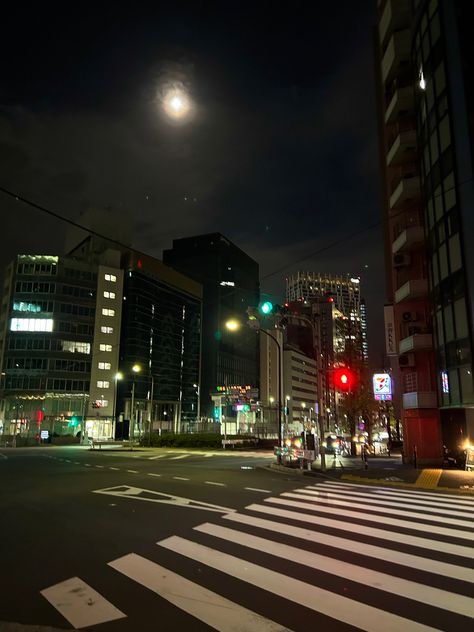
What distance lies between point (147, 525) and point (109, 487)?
6615mm

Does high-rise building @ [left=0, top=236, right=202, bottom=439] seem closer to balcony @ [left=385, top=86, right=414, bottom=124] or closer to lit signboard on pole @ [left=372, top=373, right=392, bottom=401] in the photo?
lit signboard on pole @ [left=372, top=373, right=392, bottom=401]

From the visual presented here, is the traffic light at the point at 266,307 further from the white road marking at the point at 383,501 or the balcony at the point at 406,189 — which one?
the balcony at the point at 406,189

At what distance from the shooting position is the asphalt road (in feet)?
17.2

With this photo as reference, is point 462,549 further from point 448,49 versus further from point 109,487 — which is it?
point 448,49

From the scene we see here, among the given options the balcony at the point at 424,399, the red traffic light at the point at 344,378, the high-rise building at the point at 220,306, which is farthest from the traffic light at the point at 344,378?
the high-rise building at the point at 220,306

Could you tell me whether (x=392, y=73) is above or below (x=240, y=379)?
above

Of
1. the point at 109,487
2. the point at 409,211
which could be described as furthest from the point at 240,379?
the point at 109,487

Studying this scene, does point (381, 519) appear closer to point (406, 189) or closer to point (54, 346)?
point (406, 189)

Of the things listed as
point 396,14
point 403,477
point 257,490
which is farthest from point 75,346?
point 257,490

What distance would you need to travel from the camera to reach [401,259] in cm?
3127

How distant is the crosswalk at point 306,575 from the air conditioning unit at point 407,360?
19472mm

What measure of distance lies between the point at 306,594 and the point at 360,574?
3.93 feet

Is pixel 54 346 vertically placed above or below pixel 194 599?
above

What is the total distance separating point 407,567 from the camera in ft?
22.9
